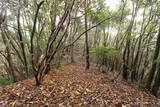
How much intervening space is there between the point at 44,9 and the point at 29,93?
11.5 feet

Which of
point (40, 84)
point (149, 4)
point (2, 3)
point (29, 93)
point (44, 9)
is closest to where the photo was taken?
point (29, 93)

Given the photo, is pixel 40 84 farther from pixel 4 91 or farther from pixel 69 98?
pixel 69 98

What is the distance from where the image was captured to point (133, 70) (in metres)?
6.93

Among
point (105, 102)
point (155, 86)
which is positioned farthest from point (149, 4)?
point (105, 102)

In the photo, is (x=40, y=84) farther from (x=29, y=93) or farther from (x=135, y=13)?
(x=135, y=13)

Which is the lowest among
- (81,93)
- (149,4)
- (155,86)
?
(155,86)

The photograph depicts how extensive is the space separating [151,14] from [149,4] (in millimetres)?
757

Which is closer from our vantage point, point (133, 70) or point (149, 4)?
point (149, 4)

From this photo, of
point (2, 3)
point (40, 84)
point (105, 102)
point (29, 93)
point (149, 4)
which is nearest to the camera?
point (105, 102)

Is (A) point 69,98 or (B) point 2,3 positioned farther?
(B) point 2,3

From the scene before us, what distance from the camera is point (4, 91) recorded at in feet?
10.4

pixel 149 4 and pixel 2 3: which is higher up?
pixel 149 4

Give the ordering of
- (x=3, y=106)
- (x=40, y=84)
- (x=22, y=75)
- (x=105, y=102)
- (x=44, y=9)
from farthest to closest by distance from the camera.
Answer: (x=22, y=75), (x=44, y=9), (x=40, y=84), (x=105, y=102), (x=3, y=106)

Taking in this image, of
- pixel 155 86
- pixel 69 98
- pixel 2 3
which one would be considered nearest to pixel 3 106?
pixel 69 98
